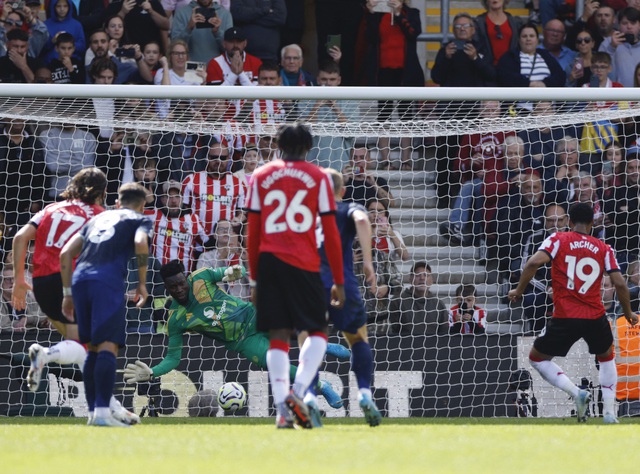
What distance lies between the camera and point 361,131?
1174 centimetres

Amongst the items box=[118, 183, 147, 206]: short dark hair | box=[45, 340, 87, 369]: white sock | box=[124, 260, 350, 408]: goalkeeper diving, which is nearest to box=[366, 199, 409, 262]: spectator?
box=[124, 260, 350, 408]: goalkeeper diving

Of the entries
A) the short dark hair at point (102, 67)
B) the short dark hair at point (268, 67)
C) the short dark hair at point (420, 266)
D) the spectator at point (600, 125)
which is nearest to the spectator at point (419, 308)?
the short dark hair at point (420, 266)

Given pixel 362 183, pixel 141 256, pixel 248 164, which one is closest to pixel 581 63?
pixel 362 183

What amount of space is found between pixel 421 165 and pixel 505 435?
6.37m

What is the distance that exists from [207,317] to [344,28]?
6.14 meters

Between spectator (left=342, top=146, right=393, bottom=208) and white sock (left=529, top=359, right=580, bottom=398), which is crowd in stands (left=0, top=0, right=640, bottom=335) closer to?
spectator (left=342, top=146, right=393, bottom=208)

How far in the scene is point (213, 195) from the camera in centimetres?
1191

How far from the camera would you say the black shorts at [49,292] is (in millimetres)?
9500

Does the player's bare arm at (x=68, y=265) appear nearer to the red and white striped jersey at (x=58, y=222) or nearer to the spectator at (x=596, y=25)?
the red and white striped jersey at (x=58, y=222)

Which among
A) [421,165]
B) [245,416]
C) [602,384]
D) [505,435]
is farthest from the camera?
[421,165]

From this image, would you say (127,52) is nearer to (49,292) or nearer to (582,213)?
(49,292)

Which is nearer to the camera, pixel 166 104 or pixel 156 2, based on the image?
pixel 166 104

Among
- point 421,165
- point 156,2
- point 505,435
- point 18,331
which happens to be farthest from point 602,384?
point 156,2

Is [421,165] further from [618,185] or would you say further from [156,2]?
[156,2]
